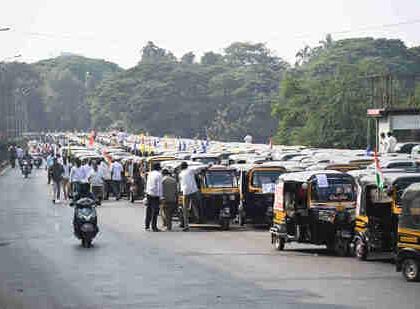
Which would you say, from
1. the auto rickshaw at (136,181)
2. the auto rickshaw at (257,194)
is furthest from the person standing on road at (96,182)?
the auto rickshaw at (257,194)

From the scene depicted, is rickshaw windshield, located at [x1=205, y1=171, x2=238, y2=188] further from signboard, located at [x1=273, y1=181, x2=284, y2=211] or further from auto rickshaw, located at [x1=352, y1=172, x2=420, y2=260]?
auto rickshaw, located at [x1=352, y1=172, x2=420, y2=260]

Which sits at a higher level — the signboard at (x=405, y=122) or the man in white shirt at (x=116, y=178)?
the signboard at (x=405, y=122)

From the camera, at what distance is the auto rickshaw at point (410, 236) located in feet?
51.0

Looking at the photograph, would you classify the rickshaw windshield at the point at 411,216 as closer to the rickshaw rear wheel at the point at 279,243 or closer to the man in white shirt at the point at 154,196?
the rickshaw rear wheel at the point at 279,243

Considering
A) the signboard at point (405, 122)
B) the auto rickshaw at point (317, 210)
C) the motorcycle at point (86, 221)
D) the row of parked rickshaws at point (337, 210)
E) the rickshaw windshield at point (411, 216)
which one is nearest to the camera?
the rickshaw windshield at point (411, 216)

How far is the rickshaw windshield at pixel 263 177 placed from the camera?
89.9 ft

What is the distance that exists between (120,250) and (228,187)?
6.51 metres

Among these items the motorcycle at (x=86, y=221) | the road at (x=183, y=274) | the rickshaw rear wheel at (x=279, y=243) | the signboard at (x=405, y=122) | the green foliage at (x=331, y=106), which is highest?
the green foliage at (x=331, y=106)

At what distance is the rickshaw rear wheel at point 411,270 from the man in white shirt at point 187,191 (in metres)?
11.1

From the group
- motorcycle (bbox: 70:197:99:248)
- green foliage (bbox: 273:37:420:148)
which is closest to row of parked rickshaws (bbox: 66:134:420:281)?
motorcycle (bbox: 70:197:99:248)

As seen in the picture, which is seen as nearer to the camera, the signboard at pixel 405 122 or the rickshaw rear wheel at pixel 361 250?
the rickshaw rear wheel at pixel 361 250

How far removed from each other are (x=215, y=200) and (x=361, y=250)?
28.4 feet

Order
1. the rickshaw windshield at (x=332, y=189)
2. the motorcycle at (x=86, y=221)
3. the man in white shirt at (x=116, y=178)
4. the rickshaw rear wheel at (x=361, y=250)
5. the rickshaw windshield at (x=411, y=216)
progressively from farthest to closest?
the man in white shirt at (x=116, y=178) < the motorcycle at (x=86, y=221) < the rickshaw windshield at (x=332, y=189) < the rickshaw rear wheel at (x=361, y=250) < the rickshaw windshield at (x=411, y=216)

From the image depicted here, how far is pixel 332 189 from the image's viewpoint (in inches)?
811
